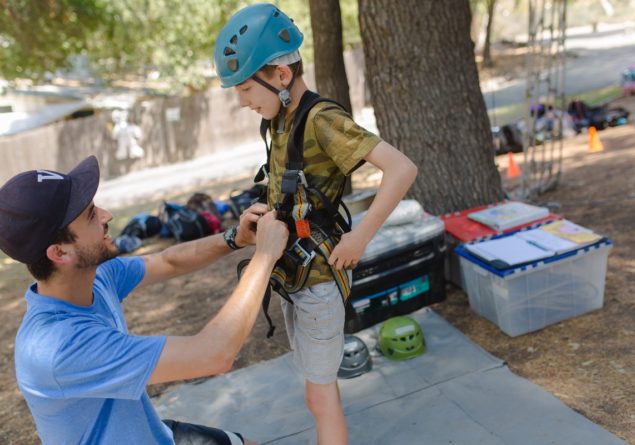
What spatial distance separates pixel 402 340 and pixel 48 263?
2.63 m

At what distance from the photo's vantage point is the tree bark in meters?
6.48

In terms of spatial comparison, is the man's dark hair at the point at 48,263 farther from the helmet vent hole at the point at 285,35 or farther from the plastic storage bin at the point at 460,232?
the plastic storage bin at the point at 460,232

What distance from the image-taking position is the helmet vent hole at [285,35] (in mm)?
2531

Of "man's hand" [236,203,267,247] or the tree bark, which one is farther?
the tree bark

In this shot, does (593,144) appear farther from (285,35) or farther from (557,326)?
(285,35)

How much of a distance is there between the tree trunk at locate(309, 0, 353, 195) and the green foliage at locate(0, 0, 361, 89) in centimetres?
902

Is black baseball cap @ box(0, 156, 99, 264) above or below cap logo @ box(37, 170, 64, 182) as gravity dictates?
below

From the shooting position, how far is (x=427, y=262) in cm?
471

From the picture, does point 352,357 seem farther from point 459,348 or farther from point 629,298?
point 629,298

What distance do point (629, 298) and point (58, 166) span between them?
52.4 feet

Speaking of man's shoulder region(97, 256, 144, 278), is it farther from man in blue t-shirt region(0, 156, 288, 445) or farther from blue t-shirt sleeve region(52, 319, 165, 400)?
blue t-shirt sleeve region(52, 319, 165, 400)

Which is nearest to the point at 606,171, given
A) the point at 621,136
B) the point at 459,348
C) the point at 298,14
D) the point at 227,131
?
the point at 621,136

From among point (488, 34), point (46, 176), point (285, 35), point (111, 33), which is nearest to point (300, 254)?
point (285, 35)

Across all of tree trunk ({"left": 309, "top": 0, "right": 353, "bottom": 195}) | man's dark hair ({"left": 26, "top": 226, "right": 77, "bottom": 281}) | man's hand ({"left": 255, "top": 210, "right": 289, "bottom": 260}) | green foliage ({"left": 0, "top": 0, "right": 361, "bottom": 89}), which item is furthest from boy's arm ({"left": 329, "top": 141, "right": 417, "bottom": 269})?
green foliage ({"left": 0, "top": 0, "right": 361, "bottom": 89})
